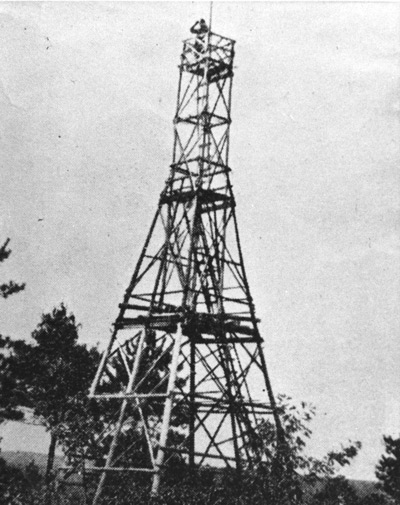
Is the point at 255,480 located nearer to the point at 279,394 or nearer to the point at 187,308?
the point at 279,394

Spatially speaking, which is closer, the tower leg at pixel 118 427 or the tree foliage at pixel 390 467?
the tower leg at pixel 118 427

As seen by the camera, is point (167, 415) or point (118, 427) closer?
point (167, 415)

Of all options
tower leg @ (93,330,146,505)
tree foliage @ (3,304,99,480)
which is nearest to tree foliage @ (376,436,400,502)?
tree foliage @ (3,304,99,480)

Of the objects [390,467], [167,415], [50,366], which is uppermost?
[390,467]

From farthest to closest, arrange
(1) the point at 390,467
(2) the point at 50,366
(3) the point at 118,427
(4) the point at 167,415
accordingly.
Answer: (1) the point at 390,467 → (2) the point at 50,366 → (3) the point at 118,427 → (4) the point at 167,415

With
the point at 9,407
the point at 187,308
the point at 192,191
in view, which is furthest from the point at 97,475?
the point at 9,407

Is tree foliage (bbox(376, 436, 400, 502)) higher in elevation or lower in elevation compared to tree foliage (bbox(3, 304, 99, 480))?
higher

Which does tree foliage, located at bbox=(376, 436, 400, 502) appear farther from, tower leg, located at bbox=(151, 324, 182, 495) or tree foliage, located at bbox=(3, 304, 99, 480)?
tower leg, located at bbox=(151, 324, 182, 495)

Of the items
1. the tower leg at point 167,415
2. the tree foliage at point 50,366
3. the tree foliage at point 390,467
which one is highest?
the tree foliage at point 390,467

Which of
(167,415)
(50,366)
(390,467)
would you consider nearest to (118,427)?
(167,415)

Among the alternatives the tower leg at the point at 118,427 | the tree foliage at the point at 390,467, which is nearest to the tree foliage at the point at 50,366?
the tower leg at the point at 118,427

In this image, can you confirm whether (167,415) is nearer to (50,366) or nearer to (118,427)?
(118,427)

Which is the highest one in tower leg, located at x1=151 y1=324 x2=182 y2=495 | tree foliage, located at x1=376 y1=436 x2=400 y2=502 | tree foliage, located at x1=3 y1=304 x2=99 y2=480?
tree foliage, located at x1=376 y1=436 x2=400 y2=502

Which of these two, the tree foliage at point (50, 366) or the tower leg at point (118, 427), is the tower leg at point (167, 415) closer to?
the tower leg at point (118, 427)
